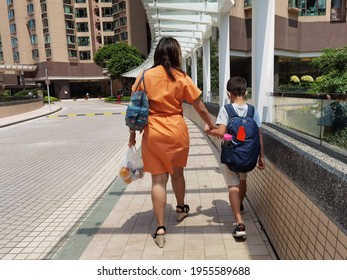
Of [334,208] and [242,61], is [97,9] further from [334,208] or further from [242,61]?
[334,208]

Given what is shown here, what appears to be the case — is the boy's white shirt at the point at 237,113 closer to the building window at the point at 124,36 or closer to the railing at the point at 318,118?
the railing at the point at 318,118

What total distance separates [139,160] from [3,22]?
6319cm

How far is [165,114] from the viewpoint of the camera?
9.96ft

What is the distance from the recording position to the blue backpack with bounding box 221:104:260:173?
2.87 metres

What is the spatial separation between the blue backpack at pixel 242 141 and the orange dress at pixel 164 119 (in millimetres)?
453

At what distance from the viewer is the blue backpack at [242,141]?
287 centimetres

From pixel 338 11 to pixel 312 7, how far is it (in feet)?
7.90

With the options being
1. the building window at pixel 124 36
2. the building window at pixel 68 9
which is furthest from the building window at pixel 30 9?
the building window at pixel 124 36

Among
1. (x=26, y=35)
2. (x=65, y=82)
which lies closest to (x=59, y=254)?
(x=65, y=82)

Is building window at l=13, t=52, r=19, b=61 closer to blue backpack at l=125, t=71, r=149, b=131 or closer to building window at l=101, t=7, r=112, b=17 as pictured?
building window at l=101, t=7, r=112, b=17

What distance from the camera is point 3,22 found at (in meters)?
55.1

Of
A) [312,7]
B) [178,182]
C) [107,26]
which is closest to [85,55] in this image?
[107,26]

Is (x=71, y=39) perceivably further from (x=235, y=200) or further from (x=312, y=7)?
(x=235, y=200)

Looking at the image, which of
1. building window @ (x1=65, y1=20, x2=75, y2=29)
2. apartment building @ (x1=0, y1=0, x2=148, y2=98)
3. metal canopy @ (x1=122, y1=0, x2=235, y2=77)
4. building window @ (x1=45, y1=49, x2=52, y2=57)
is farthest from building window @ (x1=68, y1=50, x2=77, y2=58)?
metal canopy @ (x1=122, y1=0, x2=235, y2=77)
